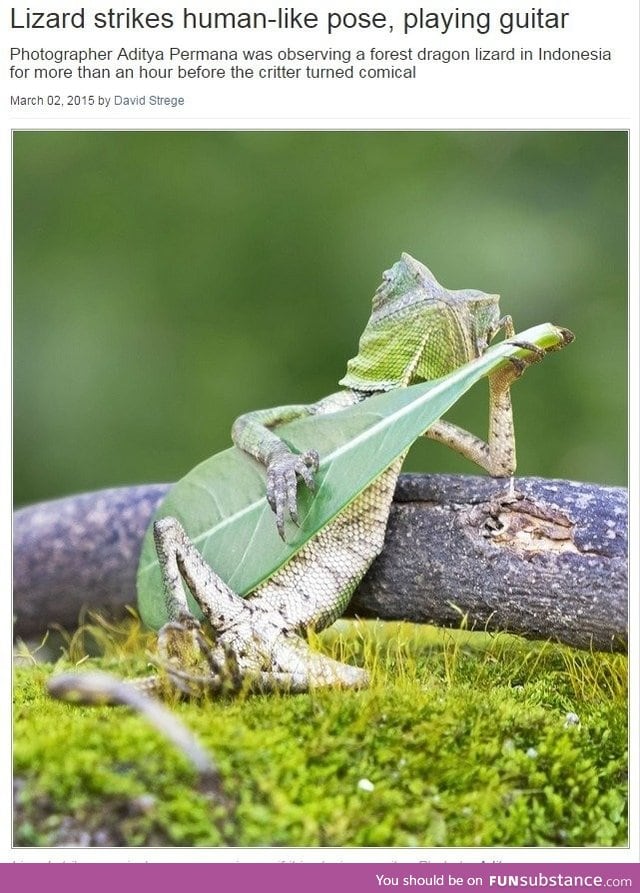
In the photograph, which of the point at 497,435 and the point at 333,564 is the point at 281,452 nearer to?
the point at 333,564

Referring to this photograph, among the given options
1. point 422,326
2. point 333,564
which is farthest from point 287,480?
point 422,326

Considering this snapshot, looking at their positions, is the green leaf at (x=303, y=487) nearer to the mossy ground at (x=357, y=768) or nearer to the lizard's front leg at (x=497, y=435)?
the lizard's front leg at (x=497, y=435)

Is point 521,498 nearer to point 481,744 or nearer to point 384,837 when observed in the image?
point 481,744

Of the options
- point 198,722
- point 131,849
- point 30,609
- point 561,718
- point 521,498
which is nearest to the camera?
point 131,849

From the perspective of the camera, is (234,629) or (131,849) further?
(234,629)

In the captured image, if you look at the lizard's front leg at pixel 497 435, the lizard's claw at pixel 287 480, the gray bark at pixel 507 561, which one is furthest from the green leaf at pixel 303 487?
the gray bark at pixel 507 561
